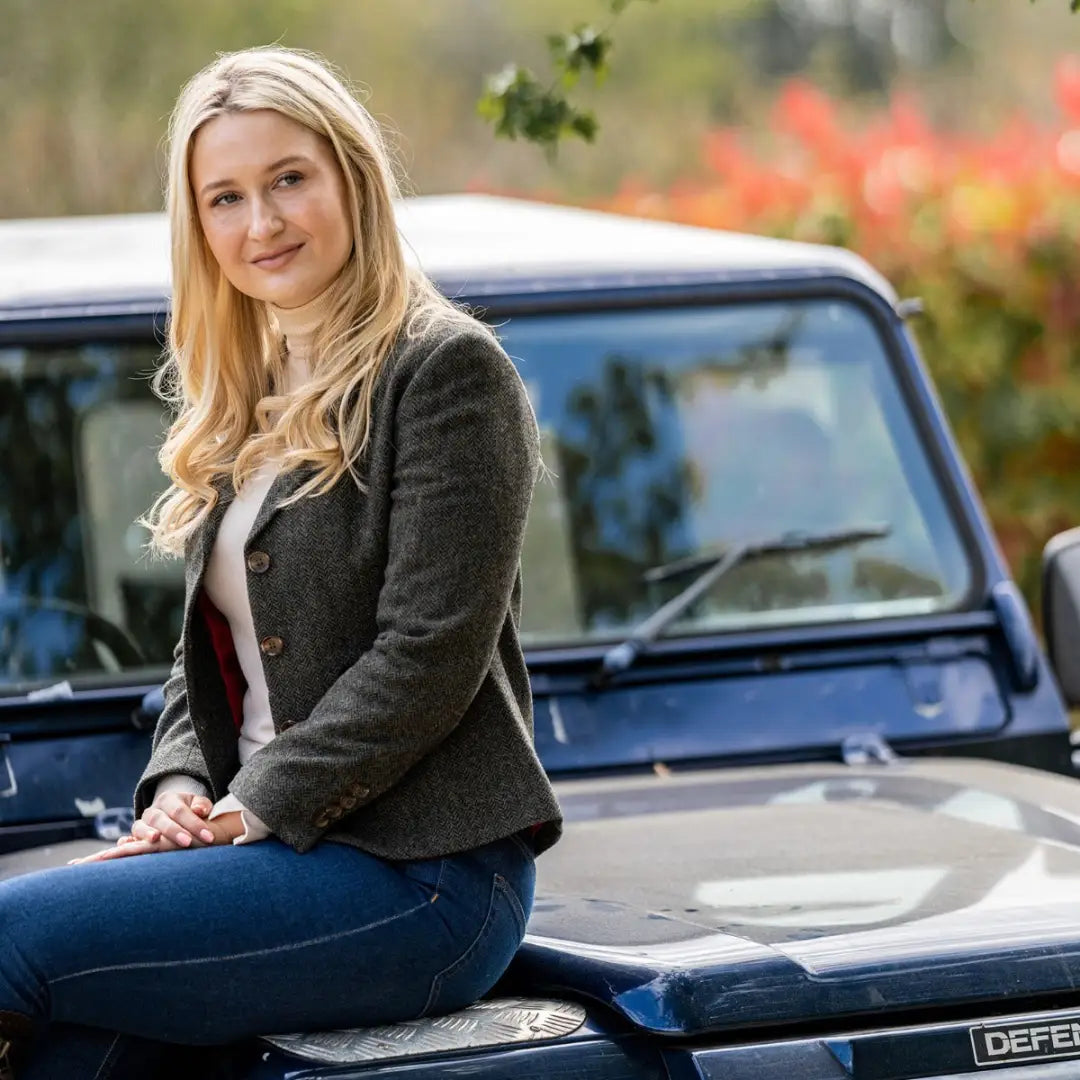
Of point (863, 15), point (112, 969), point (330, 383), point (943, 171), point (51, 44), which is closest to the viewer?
point (112, 969)

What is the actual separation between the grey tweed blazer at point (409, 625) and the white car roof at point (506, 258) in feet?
4.25

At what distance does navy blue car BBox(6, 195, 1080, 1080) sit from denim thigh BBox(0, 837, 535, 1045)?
1.23 ft

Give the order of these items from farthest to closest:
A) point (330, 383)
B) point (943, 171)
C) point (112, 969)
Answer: point (943, 171) → point (330, 383) → point (112, 969)

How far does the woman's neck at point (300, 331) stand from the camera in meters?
2.69

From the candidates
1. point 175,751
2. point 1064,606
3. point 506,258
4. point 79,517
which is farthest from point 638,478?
point 175,751

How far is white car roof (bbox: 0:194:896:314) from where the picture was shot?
12.6 ft

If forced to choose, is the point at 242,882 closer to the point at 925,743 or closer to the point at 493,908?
the point at 493,908

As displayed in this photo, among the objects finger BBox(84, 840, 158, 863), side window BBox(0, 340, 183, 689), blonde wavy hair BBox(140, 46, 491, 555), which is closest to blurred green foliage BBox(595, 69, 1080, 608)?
side window BBox(0, 340, 183, 689)

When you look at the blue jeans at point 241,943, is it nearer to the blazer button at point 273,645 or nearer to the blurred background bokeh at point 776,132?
the blazer button at point 273,645

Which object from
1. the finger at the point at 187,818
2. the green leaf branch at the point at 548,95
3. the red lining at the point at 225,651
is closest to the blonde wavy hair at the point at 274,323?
the red lining at the point at 225,651

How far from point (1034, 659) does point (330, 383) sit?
1.73 metres

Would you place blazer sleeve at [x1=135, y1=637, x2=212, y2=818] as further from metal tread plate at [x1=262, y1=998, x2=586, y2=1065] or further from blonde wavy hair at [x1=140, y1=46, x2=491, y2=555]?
metal tread plate at [x1=262, y1=998, x2=586, y2=1065]

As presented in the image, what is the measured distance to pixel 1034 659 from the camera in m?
3.85

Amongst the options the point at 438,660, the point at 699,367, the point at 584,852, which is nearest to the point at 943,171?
the point at 699,367
